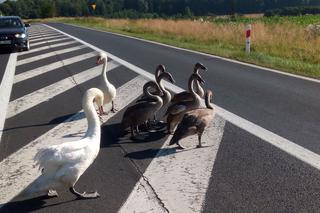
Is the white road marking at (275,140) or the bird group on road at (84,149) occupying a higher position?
the bird group on road at (84,149)

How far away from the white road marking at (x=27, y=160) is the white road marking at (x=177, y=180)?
1.24m

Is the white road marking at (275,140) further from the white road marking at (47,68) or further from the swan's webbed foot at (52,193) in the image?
the white road marking at (47,68)

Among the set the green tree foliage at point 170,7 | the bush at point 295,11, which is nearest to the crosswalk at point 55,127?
the green tree foliage at point 170,7

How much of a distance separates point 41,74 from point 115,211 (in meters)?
9.77

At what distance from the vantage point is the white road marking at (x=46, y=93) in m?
9.05

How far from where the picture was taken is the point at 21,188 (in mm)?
4980

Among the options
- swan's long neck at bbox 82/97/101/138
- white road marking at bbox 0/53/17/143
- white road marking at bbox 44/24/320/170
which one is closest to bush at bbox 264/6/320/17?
white road marking at bbox 0/53/17/143

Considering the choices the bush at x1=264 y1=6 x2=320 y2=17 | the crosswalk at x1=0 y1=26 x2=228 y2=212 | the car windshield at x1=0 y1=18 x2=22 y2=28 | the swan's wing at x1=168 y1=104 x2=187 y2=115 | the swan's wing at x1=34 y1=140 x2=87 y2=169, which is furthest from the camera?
the bush at x1=264 y1=6 x2=320 y2=17

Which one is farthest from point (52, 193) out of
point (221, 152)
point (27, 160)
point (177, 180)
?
point (221, 152)

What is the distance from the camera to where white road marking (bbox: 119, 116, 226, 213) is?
4.46 m

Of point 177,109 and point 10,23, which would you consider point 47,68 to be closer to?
point 177,109

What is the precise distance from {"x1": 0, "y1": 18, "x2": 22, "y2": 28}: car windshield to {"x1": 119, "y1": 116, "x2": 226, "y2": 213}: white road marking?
18693mm

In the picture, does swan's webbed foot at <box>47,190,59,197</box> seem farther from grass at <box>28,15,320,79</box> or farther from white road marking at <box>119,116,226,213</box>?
grass at <box>28,15,320,79</box>

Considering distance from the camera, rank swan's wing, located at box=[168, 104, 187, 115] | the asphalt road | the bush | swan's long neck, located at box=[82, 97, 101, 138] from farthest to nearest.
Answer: the bush, swan's wing, located at box=[168, 104, 187, 115], swan's long neck, located at box=[82, 97, 101, 138], the asphalt road
